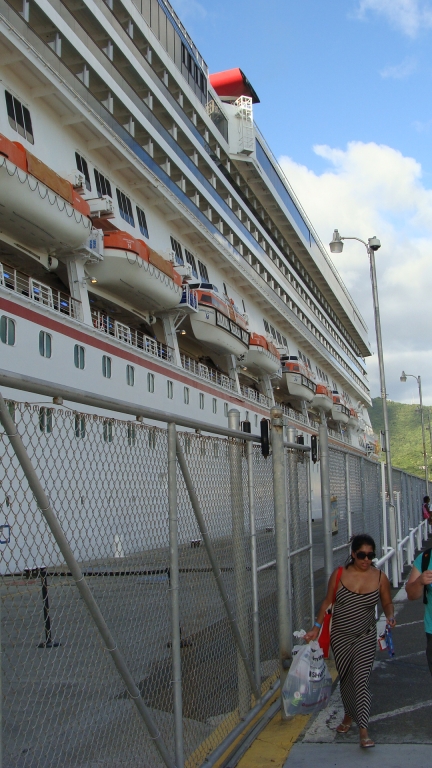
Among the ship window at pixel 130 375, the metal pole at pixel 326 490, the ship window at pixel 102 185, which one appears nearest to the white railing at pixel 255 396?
the ship window at pixel 102 185

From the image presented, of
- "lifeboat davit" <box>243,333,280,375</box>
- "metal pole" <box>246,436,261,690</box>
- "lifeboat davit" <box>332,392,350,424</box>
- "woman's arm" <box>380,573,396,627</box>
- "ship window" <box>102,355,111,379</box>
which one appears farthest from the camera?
"lifeboat davit" <box>332,392,350,424</box>

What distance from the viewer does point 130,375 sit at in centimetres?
1952

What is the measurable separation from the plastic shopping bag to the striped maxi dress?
159mm

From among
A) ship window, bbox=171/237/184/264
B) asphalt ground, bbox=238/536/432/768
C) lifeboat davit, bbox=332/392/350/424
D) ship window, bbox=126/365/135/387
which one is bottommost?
asphalt ground, bbox=238/536/432/768

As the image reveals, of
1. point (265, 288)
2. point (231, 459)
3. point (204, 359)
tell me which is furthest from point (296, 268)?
point (231, 459)

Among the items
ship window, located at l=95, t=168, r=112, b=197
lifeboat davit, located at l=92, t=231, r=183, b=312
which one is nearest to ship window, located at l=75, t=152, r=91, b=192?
ship window, located at l=95, t=168, r=112, b=197

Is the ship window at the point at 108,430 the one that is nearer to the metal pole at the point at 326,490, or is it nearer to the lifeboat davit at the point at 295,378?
the metal pole at the point at 326,490

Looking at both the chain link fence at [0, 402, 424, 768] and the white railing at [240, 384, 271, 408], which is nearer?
the chain link fence at [0, 402, 424, 768]

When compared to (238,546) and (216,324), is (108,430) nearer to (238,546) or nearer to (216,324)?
(238,546)

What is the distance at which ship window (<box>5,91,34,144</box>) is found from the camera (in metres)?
18.4

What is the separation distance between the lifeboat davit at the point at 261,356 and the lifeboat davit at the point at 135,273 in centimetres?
1117

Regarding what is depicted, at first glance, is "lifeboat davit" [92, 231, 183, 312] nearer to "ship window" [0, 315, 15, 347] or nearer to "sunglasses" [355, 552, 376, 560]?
"ship window" [0, 315, 15, 347]

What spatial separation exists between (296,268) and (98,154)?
1430 inches

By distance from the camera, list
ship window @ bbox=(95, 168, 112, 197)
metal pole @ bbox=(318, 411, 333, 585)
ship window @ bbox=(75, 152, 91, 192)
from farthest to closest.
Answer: ship window @ bbox=(95, 168, 112, 197) < ship window @ bbox=(75, 152, 91, 192) < metal pole @ bbox=(318, 411, 333, 585)
